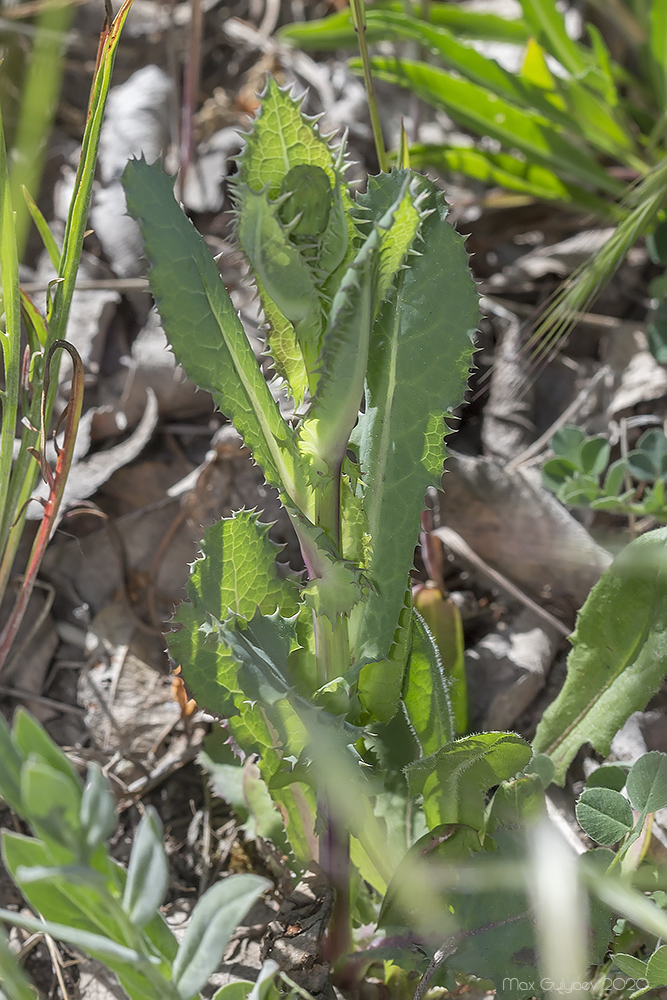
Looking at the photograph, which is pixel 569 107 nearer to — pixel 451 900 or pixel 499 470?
pixel 499 470

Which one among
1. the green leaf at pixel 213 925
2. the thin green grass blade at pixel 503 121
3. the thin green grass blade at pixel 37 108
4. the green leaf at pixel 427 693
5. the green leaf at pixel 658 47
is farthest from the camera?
the thin green grass blade at pixel 503 121

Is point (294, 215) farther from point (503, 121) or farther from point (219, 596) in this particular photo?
point (503, 121)

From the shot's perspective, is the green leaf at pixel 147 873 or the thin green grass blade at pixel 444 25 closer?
the green leaf at pixel 147 873

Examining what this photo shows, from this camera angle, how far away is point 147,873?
76cm

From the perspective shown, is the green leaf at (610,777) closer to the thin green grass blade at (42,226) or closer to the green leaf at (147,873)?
the green leaf at (147,873)

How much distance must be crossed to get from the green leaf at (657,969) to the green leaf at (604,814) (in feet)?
0.58

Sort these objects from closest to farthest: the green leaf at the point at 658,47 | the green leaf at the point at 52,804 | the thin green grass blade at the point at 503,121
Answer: the green leaf at the point at 52,804 < the green leaf at the point at 658,47 < the thin green grass blade at the point at 503,121

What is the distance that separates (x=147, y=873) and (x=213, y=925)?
88mm

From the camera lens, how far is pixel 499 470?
195 centimetres

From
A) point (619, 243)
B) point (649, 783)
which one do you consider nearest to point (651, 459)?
point (619, 243)

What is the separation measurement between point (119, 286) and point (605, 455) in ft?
4.39

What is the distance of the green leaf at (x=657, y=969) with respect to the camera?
1086mm

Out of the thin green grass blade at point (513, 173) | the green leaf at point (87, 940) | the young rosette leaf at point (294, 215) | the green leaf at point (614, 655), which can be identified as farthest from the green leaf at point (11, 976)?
the thin green grass blade at point (513, 173)

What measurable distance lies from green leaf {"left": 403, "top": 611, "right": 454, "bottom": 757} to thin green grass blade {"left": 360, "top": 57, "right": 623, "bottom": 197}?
4.88 feet
